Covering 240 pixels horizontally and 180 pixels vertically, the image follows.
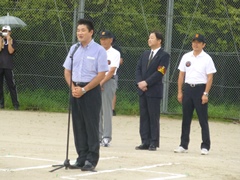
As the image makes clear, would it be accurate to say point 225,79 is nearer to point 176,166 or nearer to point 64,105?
point 64,105

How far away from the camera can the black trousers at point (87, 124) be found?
10.9 metres

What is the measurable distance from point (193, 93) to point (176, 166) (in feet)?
8.07

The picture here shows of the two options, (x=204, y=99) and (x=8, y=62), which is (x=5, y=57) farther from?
(x=204, y=99)

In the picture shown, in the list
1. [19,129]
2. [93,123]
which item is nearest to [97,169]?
[93,123]

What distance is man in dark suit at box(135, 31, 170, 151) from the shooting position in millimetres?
14297

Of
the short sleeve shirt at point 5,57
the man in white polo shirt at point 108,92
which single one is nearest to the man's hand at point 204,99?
the man in white polo shirt at point 108,92

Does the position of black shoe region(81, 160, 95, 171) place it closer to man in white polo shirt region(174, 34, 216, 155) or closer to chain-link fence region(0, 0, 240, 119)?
man in white polo shirt region(174, 34, 216, 155)

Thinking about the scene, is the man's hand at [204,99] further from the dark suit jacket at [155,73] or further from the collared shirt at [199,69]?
the dark suit jacket at [155,73]

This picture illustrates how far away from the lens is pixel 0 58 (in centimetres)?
2188

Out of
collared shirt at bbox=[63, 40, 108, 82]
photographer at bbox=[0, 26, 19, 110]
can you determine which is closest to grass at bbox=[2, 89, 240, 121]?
photographer at bbox=[0, 26, 19, 110]

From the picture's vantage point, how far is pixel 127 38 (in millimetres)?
22078

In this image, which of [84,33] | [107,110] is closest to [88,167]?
[84,33]

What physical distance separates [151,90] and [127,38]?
785cm

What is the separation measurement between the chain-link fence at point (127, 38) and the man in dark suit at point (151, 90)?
7331 millimetres
